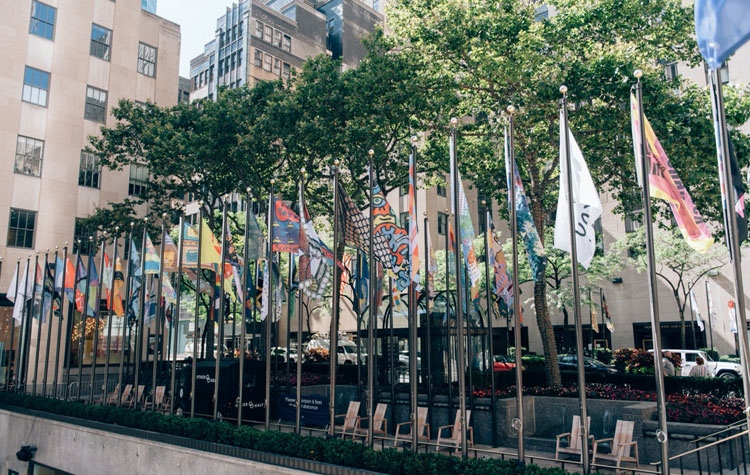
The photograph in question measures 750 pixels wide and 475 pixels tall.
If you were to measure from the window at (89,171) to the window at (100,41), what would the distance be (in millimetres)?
6678

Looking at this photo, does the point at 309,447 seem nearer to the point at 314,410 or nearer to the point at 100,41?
the point at 314,410

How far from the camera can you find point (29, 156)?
36625 mm

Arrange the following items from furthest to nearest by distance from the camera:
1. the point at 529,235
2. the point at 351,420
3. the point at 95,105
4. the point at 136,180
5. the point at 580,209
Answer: the point at 136,180 < the point at 95,105 < the point at 351,420 < the point at 529,235 < the point at 580,209

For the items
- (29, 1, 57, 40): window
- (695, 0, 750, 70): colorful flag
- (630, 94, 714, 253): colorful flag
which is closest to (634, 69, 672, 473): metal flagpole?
(630, 94, 714, 253): colorful flag

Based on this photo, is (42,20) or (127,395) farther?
(42,20)

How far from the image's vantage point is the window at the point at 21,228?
35344mm

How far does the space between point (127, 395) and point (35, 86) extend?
21305mm

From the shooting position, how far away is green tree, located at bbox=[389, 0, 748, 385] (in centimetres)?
2011

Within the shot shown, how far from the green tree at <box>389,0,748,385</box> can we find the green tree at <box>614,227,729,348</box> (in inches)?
701

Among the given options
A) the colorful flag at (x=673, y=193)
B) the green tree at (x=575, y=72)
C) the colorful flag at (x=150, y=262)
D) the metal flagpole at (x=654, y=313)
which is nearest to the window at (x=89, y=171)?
the colorful flag at (x=150, y=262)

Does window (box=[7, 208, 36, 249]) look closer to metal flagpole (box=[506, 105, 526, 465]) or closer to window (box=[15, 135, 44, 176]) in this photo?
window (box=[15, 135, 44, 176])

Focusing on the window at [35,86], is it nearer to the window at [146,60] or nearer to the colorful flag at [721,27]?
the window at [146,60]

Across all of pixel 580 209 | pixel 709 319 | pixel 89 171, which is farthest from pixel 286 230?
pixel 709 319

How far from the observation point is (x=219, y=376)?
20.1m
